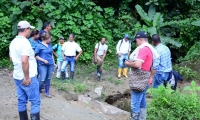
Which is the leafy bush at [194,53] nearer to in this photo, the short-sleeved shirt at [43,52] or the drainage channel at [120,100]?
the drainage channel at [120,100]

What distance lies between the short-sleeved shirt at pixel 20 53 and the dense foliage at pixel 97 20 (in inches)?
275

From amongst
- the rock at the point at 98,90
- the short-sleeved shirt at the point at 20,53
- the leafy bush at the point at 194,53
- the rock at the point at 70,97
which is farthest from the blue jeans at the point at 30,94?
the leafy bush at the point at 194,53

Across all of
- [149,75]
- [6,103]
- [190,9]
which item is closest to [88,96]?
[6,103]

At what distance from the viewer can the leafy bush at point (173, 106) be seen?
449 centimetres

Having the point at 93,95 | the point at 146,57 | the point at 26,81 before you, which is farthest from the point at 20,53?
the point at 93,95

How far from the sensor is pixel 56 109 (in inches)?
267

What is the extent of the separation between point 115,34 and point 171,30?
265cm

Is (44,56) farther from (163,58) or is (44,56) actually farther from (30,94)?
(163,58)

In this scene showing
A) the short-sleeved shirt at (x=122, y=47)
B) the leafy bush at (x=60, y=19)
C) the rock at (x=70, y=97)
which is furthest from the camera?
the leafy bush at (x=60, y=19)

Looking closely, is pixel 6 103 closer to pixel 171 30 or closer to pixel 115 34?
pixel 115 34

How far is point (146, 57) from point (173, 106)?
122cm

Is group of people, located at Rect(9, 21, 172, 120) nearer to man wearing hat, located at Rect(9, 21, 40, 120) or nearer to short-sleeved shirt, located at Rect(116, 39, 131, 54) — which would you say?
man wearing hat, located at Rect(9, 21, 40, 120)

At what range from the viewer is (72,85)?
9398 millimetres

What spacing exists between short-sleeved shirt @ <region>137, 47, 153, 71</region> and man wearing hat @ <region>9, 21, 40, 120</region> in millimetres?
A: 1887
